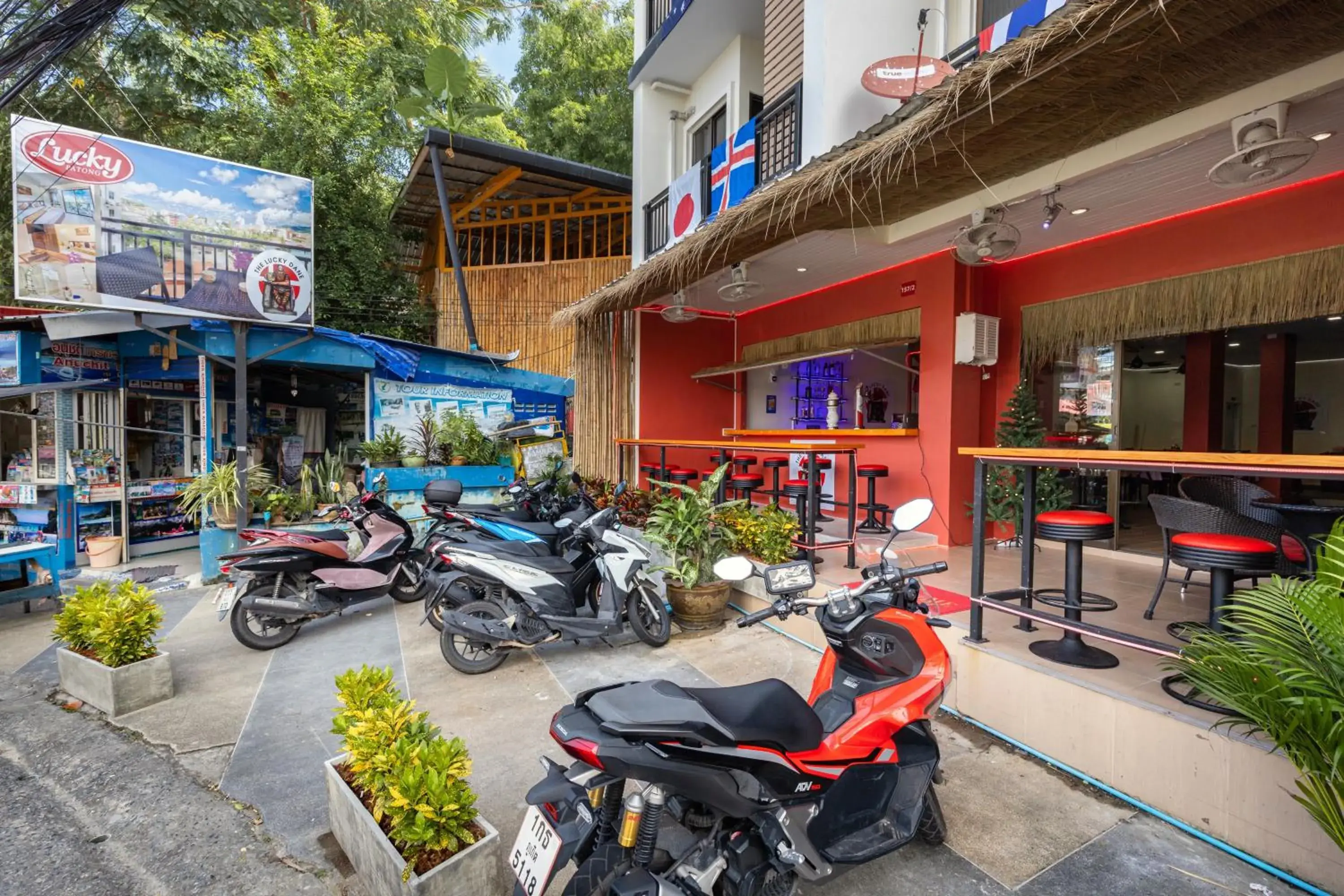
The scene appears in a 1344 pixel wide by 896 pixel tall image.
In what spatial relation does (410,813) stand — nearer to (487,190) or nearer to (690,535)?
(690,535)

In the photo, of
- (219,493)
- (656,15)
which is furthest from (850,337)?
(219,493)

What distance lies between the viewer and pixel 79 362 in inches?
275

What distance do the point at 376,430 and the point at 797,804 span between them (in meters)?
7.40

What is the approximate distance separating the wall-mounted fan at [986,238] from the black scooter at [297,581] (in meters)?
5.20

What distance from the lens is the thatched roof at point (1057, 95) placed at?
256 cm

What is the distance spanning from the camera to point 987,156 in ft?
12.8

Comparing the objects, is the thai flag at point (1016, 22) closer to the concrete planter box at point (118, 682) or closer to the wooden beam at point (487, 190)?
the concrete planter box at point (118, 682)

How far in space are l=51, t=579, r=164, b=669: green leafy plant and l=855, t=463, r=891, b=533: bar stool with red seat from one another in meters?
5.72

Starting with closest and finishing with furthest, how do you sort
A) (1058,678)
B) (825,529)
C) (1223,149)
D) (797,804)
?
(797,804) < (1058,678) < (1223,149) < (825,529)

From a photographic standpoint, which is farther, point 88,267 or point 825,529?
point 825,529

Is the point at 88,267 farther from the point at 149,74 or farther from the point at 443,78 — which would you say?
the point at 149,74

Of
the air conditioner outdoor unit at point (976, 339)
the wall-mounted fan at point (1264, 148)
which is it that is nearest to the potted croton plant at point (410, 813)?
the wall-mounted fan at point (1264, 148)

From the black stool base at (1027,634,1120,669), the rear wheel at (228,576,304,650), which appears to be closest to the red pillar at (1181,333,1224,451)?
the black stool base at (1027,634,1120,669)

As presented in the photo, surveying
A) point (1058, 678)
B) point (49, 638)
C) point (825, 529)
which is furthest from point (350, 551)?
point (1058, 678)
